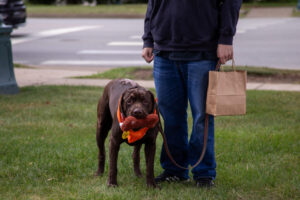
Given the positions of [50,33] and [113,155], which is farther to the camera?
[50,33]

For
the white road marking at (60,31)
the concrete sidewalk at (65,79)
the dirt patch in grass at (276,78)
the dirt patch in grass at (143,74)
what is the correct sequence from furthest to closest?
the white road marking at (60,31) → the dirt patch in grass at (143,74) → the dirt patch in grass at (276,78) → the concrete sidewalk at (65,79)

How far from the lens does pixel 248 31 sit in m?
18.0

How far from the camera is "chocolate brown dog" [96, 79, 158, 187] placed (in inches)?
141

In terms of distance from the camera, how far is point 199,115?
3945 millimetres

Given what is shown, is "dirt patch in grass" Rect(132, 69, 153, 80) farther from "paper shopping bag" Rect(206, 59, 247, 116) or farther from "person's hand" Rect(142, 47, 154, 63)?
"paper shopping bag" Rect(206, 59, 247, 116)

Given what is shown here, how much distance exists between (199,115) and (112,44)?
39.1 ft

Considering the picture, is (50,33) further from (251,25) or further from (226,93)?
(226,93)

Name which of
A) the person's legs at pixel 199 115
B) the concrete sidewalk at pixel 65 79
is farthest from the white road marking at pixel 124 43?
the person's legs at pixel 199 115

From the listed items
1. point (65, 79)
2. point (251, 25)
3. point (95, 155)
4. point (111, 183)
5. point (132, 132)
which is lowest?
point (251, 25)

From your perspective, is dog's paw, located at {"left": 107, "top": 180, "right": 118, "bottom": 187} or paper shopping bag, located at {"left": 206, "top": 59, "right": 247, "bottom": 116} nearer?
paper shopping bag, located at {"left": 206, "top": 59, "right": 247, "bottom": 116}

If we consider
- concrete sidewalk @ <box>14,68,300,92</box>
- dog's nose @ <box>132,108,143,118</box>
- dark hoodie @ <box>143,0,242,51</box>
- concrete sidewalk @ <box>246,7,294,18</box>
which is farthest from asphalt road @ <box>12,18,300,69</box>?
dog's nose @ <box>132,108,143,118</box>

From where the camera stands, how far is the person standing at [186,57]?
12.3 feet

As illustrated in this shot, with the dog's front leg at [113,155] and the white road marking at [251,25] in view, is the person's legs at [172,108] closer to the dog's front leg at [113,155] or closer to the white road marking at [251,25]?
the dog's front leg at [113,155]

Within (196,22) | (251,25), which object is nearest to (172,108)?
(196,22)
